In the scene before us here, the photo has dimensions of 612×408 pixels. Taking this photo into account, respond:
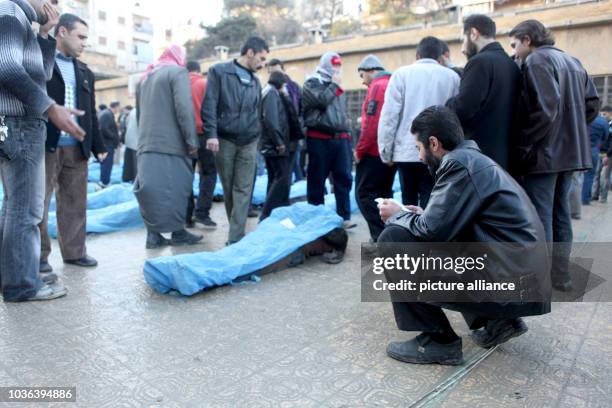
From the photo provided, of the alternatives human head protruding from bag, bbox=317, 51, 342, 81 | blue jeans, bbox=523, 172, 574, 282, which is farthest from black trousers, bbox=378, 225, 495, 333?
human head protruding from bag, bbox=317, 51, 342, 81

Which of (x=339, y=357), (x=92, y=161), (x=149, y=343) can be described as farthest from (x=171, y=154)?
(x=92, y=161)

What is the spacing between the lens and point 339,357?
256 centimetres

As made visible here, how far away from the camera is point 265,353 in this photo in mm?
2600

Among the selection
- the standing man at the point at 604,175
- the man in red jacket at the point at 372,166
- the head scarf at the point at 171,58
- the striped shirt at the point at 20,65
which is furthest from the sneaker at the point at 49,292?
the standing man at the point at 604,175

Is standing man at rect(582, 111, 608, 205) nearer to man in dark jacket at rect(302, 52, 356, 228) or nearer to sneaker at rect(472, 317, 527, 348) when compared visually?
man in dark jacket at rect(302, 52, 356, 228)

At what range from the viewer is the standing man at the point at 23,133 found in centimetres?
295

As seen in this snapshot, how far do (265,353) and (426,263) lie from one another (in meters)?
0.97

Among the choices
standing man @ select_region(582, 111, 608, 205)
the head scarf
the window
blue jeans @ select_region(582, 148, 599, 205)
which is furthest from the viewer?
the window

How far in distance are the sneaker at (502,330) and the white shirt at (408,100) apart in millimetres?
1646

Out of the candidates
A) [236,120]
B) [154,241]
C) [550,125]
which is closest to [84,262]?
[154,241]

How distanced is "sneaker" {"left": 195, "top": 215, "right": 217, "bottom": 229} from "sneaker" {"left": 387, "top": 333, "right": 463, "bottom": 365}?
3.70m

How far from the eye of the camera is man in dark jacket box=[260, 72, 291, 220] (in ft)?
17.5

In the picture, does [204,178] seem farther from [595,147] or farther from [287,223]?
[595,147]

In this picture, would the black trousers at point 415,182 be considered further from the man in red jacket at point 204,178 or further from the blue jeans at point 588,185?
the blue jeans at point 588,185
